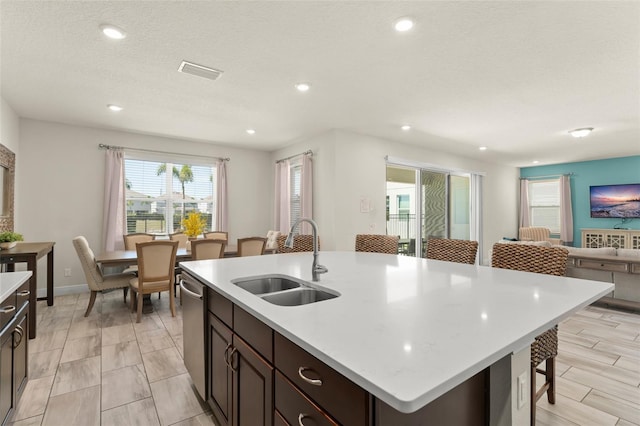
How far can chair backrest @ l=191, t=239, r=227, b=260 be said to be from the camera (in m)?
3.75

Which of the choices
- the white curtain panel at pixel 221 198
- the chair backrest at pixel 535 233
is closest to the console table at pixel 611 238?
the chair backrest at pixel 535 233

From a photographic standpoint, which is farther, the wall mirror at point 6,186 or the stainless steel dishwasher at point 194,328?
the wall mirror at point 6,186

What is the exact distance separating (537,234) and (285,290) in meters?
8.75

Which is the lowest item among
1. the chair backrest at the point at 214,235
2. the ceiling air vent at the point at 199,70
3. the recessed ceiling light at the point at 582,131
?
the chair backrest at the point at 214,235

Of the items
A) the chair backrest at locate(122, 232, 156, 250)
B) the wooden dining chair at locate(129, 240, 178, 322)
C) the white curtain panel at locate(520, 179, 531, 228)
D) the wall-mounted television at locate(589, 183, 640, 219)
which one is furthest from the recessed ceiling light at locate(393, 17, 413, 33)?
the white curtain panel at locate(520, 179, 531, 228)

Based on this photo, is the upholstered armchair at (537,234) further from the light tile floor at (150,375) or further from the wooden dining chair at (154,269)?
the wooden dining chair at (154,269)

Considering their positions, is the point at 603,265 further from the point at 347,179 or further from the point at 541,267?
the point at 347,179

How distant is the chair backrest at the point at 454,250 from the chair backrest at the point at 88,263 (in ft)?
12.3

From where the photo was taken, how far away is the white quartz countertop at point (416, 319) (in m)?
0.71

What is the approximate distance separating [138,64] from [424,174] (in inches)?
215

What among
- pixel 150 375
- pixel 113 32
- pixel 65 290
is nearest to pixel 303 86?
pixel 113 32

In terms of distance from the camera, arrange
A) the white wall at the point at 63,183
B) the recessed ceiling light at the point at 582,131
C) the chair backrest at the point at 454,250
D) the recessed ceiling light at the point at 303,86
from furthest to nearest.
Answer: the recessed ceiling light at the point at 582,131 < the white wall at the point at 63,183 < the recessed ceiling light at the point at 303,86 < the chair backrest at the point at 454,250

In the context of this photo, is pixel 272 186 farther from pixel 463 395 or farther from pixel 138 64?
pixel 463 395

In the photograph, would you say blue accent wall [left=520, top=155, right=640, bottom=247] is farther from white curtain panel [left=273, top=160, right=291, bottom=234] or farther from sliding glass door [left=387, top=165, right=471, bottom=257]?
white curtain panel [left=273, top=160, right=291, bottom=234]
